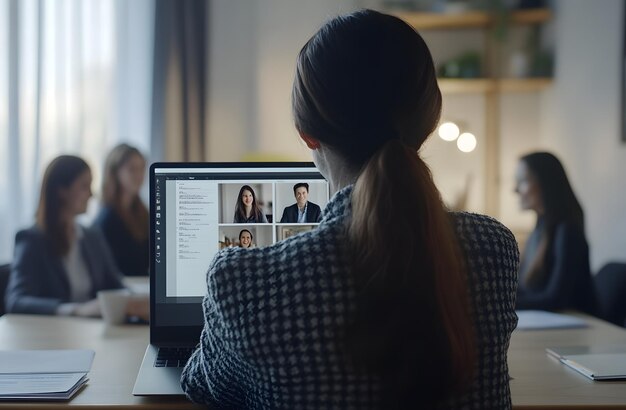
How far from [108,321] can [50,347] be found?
26 cm

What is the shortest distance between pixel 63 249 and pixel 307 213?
5.04 feet

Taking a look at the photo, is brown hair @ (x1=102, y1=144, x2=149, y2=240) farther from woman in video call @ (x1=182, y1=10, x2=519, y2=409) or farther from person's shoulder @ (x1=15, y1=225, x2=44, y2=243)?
woman in video call @ (x1=182, y1=10, x2=519, y2=409)

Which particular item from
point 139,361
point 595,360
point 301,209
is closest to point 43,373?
point 139,361

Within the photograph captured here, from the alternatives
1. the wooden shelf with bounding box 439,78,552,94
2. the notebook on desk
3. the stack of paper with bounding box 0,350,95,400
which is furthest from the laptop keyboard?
the wooden shelf with bounding box 439,78,552,94

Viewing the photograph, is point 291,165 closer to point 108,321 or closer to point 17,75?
point 108,321

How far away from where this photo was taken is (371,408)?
93cm

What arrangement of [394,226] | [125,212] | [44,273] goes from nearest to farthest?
[394,226] → [44,273] → [125,212]

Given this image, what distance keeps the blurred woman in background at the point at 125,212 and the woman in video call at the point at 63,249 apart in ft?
1.34

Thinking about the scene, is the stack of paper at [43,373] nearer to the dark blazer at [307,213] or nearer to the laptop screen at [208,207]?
the laptop screen at [208,207]

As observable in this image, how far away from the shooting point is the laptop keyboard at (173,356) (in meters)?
1.35

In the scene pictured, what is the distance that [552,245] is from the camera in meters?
2.72

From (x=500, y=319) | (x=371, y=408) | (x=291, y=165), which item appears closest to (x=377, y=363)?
(x=371, y=408)

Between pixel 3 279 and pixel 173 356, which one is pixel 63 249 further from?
pixel 173 356

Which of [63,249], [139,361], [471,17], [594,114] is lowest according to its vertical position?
[139,361]
